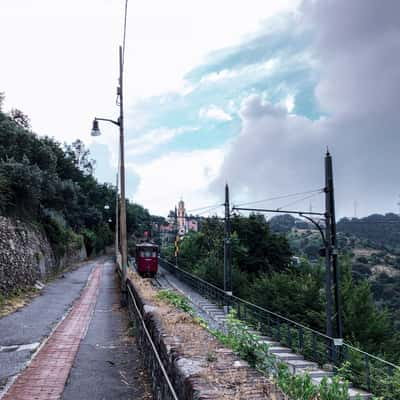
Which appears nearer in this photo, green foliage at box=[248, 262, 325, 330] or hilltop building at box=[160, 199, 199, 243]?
green foliage at box=[248, 262, 325, 330]

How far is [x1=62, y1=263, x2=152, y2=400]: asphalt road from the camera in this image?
24.1ft

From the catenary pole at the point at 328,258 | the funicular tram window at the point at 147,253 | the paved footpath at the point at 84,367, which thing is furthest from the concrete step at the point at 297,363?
the funicular tram window at the point at 147,253

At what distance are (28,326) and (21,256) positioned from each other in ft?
37.6

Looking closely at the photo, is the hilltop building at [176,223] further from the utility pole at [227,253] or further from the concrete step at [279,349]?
the concrete step at [279,349]

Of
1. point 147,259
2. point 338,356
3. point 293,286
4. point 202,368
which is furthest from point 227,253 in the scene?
point 202,368

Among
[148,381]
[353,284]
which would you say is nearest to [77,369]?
[148,381]

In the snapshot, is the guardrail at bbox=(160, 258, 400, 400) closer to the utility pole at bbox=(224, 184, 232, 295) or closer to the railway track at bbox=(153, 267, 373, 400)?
the railway track at bbox=(153, 267, 373, 400)

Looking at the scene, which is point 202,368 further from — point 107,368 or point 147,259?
point 147,259

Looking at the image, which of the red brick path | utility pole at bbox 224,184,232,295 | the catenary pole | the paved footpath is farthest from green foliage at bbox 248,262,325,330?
the red brick path

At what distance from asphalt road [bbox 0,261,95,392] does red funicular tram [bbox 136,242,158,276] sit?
2007 cm

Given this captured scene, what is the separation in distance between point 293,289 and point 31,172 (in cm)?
1640

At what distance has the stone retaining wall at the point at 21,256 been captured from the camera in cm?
2105

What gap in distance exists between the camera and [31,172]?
2680 centimetres

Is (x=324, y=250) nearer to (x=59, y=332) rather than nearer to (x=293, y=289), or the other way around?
(x=59, y=332)
